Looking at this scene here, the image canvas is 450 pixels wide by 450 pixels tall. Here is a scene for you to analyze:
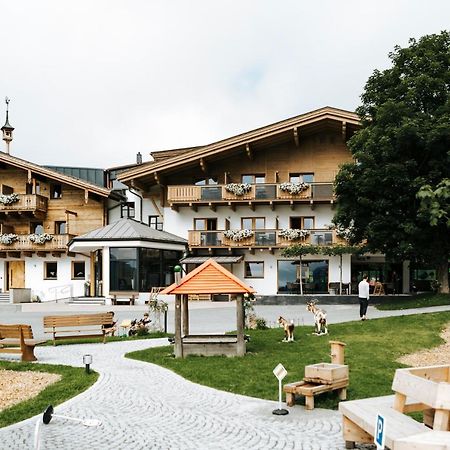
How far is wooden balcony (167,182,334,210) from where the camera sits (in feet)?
113

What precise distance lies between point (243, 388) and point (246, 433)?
276 centimetres

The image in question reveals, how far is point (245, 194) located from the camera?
35094 millimetres

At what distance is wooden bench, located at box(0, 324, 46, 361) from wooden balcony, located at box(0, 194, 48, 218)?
83.1 ft

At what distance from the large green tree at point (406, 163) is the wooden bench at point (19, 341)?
1628 cm

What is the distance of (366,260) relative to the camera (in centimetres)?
3578

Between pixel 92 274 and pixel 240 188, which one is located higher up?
pixel 240 188

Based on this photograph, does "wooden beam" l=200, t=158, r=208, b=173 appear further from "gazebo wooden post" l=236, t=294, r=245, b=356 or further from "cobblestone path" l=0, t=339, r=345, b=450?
"cobblestone path" l=0, t=339, r=345, b=450

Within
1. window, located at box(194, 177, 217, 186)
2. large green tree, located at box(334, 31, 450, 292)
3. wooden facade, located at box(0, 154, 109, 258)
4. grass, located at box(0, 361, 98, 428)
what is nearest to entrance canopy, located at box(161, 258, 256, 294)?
grass, located at box(0, 361, 98, 428)

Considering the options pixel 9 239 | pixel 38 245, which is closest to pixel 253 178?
pixel 38 245

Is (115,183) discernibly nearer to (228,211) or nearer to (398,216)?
(228,211)

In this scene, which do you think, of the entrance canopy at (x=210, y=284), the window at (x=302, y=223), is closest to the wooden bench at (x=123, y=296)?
the window at (x=302, y=223)

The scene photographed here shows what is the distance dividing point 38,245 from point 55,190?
14.9 feet

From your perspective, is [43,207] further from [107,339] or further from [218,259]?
[107,339]

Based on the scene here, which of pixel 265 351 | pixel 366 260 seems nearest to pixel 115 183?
pixel 366 260
